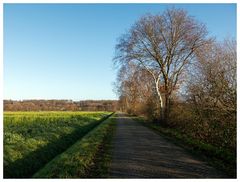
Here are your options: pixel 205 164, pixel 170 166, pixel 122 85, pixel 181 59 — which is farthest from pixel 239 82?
pixel 122 85

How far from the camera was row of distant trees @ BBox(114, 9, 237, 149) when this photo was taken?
14.8 metres

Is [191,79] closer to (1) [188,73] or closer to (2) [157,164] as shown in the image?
(1) [188,73]

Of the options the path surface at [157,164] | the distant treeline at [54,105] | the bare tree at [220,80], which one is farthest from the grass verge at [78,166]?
the distant treeline at [54,105]

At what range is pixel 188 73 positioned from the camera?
2047 centimetres

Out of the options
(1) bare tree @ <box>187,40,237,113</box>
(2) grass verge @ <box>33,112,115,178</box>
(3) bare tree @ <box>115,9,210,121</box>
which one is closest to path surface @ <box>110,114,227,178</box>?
(2) grass verge @ <box>33,112,115,178</box>

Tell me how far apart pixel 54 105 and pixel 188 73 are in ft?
467

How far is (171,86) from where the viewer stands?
28.9 metres

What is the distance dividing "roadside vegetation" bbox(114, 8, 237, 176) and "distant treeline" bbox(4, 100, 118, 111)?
9687 centimetres

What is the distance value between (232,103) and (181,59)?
46.6 ft

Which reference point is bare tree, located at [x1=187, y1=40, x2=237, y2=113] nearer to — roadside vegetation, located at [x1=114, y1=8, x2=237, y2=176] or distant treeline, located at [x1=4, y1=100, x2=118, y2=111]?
roadside vegetation, located at [x1=114, y1=8, x2=237, y2=176]

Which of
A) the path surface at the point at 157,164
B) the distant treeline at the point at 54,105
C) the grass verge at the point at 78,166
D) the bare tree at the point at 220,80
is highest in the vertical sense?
the bare tree at the point at 220,80

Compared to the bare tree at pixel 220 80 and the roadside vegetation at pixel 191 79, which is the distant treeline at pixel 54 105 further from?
the bare tree at pixel 220 80

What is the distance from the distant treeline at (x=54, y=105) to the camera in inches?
5106

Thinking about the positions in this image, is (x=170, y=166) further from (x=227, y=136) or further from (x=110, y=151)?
(x=227, y=136)
